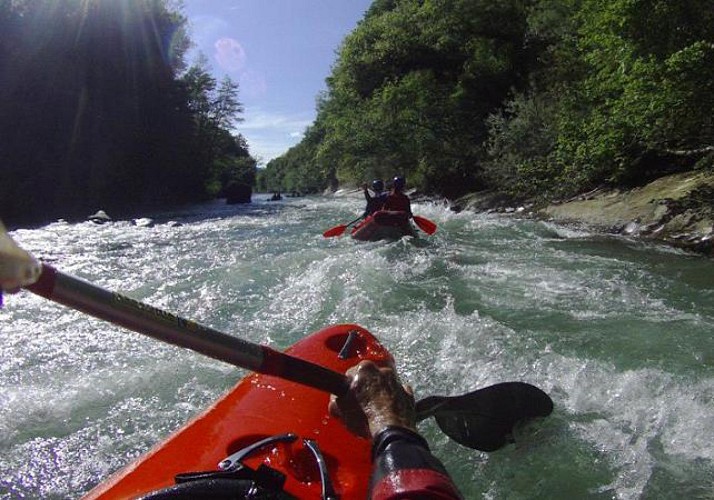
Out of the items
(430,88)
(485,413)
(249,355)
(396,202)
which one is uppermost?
(430,88)

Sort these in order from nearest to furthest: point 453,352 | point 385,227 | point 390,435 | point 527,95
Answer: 1. point 390,435
2. point 453,352
3. point 385,227
4. point 527,95

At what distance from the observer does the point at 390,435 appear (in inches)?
53.7

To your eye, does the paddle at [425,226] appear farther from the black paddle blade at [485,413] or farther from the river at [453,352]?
the black paddle blade at [485,413]

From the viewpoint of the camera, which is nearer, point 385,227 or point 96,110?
point 385,227

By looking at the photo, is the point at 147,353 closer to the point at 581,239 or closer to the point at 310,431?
the point at 310,431

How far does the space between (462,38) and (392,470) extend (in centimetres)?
2251

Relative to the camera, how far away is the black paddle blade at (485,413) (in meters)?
2.28

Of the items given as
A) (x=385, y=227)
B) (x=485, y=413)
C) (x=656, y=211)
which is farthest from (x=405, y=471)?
(x=656, y=211)

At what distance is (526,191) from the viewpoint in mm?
13047

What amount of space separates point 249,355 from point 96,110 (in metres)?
26.1

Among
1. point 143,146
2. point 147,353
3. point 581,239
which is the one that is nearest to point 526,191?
point 581,239

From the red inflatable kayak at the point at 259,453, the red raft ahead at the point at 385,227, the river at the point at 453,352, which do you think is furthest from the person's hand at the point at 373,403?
the red raft ahead at the point at 385,227

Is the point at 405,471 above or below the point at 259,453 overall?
above

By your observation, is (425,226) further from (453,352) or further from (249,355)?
(249,355)
